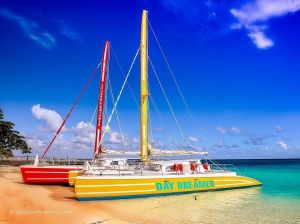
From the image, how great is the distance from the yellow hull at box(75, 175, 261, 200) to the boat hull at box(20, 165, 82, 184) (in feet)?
29.7

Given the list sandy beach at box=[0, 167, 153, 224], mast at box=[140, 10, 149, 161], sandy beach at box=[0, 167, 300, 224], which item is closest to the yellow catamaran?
mast at box=[140, 10, 149, 161]

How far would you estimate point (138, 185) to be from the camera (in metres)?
24.0

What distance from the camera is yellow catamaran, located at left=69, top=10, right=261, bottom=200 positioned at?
22.6m

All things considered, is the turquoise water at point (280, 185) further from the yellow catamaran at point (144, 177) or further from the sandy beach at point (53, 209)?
the sandy beach at point (53, 209)

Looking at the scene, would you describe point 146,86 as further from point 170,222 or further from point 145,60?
point 170,222

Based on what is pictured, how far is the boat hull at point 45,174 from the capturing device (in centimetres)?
3005

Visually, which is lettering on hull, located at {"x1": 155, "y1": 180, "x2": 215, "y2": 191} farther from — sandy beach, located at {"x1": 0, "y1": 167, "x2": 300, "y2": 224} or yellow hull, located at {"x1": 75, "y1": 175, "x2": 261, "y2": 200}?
sandy beach, located at {"x1": 0, "y1": 167, "x2": 300, "y2": 224}

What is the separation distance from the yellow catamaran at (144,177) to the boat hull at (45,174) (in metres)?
2.08

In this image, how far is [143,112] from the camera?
88.8ft

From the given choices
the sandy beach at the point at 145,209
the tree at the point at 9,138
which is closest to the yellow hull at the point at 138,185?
the sandy beach at the point at 145,209

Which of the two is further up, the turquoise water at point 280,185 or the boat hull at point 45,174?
the boat hull at point 45,174

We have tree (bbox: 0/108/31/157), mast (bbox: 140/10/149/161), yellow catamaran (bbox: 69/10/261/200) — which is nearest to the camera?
yellow catamaran (bbox: 69/10/261/200)

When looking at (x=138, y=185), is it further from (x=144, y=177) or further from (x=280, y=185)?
(x=280, y=185)

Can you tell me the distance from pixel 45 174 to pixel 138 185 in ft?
35.8
